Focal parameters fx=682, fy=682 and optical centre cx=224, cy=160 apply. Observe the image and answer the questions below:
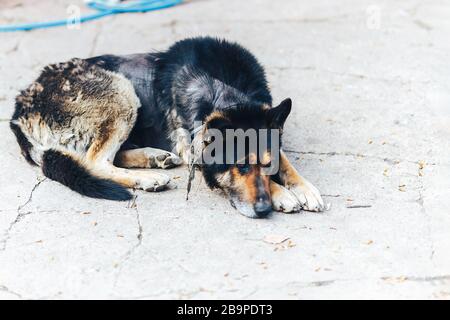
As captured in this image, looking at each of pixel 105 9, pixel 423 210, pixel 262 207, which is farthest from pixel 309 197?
pixel 105 9

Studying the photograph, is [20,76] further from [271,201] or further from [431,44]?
[431,44]

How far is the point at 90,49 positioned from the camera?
7910 millimetres

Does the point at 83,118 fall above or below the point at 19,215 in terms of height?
above

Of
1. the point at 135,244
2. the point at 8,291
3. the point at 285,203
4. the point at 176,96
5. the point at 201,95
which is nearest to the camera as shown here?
the point at 8,291

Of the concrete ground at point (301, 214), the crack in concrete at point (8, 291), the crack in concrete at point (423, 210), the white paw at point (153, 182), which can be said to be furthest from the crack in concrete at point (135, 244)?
the crack in concrete at point (423, 210)

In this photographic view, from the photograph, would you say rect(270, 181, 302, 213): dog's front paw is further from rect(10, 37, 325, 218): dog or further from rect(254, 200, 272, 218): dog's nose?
rect(254, 200, 272, 218): dog's nose

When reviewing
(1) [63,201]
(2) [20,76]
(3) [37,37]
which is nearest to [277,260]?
(1) [63,201]

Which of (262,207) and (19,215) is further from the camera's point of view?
(19,215)

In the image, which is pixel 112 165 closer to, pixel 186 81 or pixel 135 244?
pixel 186 81

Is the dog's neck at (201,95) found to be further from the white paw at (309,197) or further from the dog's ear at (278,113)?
the white paw at (309,197)

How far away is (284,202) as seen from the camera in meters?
4.79

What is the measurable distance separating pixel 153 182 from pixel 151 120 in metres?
0.80

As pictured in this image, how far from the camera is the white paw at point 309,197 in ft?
15.8
